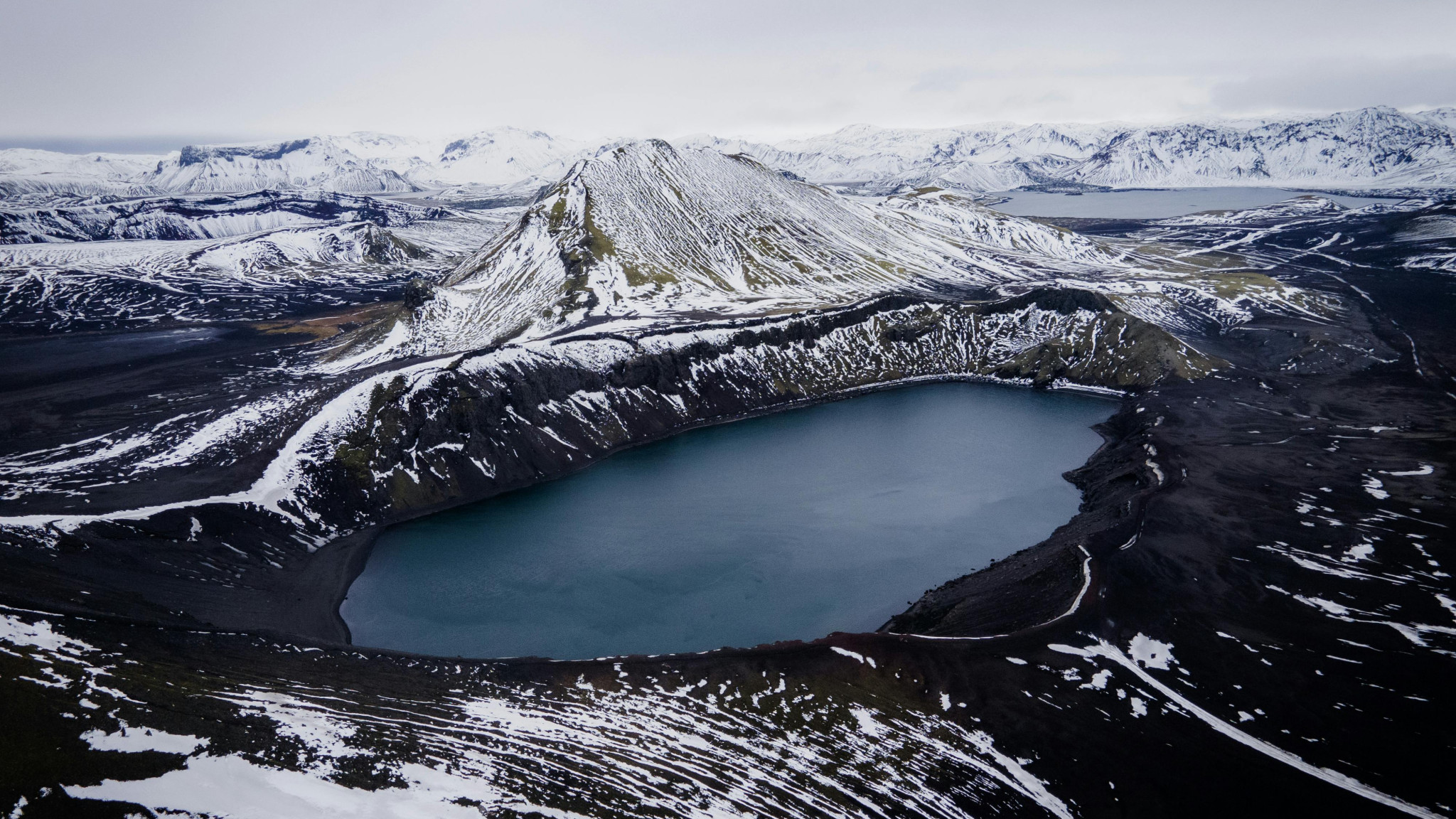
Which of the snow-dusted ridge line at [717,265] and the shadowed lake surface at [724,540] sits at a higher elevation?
the snow-dusted ridge line at [717,265]

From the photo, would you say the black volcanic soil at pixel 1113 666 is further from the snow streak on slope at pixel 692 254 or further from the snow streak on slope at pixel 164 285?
the snow streak on slope at pixel 164 285

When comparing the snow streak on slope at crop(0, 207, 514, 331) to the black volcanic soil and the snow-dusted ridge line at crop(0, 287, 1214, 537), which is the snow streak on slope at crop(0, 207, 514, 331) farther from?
the black volcanic soil

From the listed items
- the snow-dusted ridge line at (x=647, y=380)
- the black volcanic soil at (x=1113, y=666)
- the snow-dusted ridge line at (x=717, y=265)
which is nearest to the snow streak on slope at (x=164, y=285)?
the snow-dusted ridge line at (x=717, y=265)

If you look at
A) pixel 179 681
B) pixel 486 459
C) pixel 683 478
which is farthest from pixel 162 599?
pixel 683 478

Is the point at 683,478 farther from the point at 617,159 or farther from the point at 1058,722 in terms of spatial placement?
the point at 617,159

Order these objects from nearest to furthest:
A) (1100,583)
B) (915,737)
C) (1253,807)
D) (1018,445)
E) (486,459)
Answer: (1253,807) < (915,737) < (1100,583) < (486,459) < (1018,445)

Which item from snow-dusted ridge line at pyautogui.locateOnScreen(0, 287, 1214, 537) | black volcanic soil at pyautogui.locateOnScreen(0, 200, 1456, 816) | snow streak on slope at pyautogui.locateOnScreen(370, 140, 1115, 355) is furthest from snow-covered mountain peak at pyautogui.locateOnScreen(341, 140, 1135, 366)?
black volcanic soil at pyautogui.locateOnScreen(0, 200, 1456, 816)

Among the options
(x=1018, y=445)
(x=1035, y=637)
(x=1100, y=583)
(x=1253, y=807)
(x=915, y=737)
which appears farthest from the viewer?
(x=1018, y=445)
